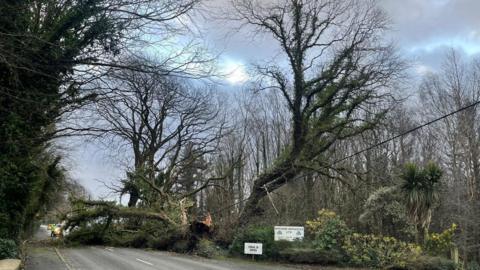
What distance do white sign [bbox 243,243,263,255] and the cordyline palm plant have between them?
827cm

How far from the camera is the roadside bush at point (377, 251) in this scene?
24031 millimetres

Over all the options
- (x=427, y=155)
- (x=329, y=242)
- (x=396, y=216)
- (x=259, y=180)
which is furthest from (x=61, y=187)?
(x=427, y=155)

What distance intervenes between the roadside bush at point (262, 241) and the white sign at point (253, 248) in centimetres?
47

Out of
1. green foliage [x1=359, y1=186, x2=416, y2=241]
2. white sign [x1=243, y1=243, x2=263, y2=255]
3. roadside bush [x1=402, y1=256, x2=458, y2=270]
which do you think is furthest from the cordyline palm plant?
white sign [x1=243, y1=243, x2=263, y2=255]

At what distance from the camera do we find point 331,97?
102ft

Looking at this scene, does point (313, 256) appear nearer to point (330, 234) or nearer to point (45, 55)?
point (330, 234)

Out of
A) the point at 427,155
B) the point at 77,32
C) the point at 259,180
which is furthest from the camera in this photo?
the point at 427,155

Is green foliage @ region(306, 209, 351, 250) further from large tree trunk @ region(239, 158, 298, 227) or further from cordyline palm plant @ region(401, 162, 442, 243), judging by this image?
large tree trunk @ region(239, 158, 298, 227)

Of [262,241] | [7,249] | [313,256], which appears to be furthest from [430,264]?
[7,249]

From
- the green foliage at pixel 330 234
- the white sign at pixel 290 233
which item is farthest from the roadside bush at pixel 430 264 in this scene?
the white sign at pixel 290 233

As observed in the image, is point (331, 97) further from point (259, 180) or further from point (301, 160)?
point (259, 180)

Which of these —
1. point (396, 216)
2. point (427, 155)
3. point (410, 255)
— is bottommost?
point (410, 255)

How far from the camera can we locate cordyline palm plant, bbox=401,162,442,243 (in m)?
24.0

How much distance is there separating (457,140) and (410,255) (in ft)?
60.5
